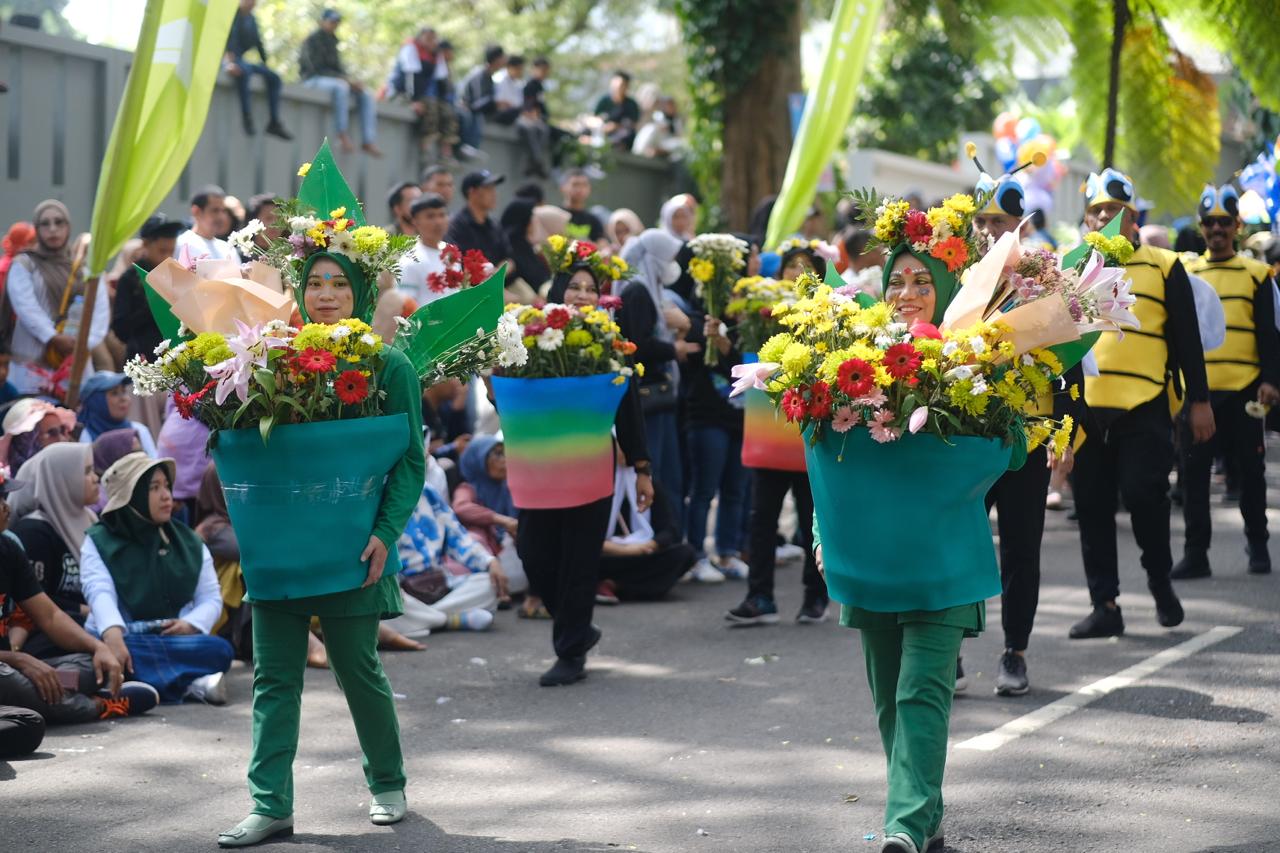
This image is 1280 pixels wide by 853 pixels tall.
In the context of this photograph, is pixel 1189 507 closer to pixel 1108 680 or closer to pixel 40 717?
pixel 1108 680

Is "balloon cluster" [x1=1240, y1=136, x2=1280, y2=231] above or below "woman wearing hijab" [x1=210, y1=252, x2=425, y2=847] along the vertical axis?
above

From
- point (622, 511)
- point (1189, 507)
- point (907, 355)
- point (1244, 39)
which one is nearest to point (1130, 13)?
point (1244, 39)

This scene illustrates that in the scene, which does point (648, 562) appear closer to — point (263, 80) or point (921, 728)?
point (921, 728)

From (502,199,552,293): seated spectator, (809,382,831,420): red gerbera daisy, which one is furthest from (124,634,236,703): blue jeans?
(502,199,552,293): seated spectator

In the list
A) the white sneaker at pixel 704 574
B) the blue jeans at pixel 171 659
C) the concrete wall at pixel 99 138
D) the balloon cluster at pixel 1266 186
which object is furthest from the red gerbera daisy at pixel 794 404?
the balloon cluster at pixel 1266 186

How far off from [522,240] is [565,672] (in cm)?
546

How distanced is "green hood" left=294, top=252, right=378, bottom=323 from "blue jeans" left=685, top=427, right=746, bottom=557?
5.15 metres

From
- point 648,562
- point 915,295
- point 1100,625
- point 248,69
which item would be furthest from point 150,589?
point 248,69

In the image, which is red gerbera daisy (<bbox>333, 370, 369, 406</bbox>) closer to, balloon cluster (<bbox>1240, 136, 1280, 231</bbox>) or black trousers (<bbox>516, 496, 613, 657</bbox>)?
black trousers (<bbox>516, 496, 613, 657</bbox>)

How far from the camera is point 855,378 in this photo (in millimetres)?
4984

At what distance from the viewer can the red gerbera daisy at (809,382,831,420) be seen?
505 centimetres

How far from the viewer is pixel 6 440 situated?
28.3ft

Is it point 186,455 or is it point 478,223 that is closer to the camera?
point 186,455

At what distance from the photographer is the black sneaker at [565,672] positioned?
7961 millimetres
